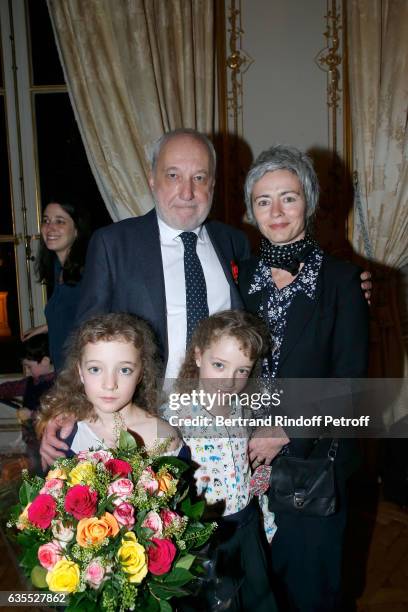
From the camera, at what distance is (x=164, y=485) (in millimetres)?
1318

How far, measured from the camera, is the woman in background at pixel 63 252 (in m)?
2.88

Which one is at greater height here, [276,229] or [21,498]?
[276,229]

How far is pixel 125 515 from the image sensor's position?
1.22 meters

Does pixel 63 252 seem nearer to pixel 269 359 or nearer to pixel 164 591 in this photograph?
pixel 269 359

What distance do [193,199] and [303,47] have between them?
2.23 metres

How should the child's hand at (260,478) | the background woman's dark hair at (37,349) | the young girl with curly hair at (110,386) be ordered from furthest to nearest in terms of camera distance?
the background woman's dark hair at (37,349) < the child's hand at (260,478) < the young girl with curly hair at (110,386)

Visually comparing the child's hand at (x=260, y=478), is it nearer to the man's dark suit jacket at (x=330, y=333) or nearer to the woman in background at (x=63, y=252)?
the man's dark suit jacket at (x=330, y=333)

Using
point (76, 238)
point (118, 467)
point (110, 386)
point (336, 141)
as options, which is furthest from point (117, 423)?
point (336, 141)

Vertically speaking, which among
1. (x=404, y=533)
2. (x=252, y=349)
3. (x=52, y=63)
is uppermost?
(x=52, y=63)

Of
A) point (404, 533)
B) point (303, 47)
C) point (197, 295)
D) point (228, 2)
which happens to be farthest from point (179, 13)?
point (404, 533)

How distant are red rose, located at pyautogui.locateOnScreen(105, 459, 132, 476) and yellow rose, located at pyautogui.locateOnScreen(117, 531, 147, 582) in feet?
0.55

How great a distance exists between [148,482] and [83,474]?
150 mm

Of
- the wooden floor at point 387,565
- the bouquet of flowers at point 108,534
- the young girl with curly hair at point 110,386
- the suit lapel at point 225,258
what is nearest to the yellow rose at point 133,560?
the bouquet of flowers at point 108,534

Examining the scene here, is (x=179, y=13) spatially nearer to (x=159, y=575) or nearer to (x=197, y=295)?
(x=197, y=295)
